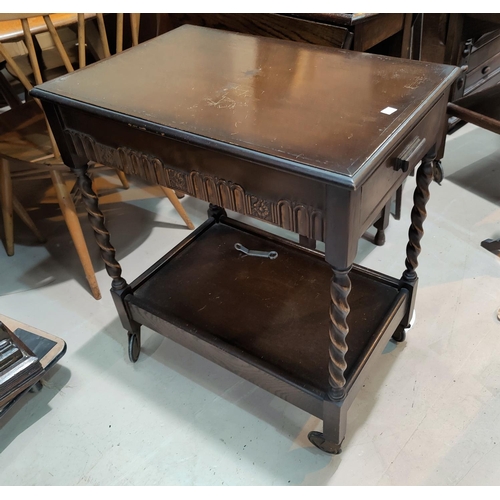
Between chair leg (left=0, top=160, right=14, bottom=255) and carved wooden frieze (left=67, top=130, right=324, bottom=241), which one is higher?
carved wooden frieze (left=67, top=130, right=324, bottom=241)

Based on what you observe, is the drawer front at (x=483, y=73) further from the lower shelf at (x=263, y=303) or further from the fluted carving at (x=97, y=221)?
the fluted carving at (x=97, y=221)

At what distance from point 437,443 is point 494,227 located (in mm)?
922

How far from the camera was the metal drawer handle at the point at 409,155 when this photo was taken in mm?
860

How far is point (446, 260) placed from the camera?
1.65 meters

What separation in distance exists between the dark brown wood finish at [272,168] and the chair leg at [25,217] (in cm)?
72

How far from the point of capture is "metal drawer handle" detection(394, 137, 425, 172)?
2.82ft

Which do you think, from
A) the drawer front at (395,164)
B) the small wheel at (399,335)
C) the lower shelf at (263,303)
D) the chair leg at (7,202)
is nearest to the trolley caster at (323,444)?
the lower shelf at (263,303)

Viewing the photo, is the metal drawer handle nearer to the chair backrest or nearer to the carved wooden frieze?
the carved wooden frieze

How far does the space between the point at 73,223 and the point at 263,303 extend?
705mm

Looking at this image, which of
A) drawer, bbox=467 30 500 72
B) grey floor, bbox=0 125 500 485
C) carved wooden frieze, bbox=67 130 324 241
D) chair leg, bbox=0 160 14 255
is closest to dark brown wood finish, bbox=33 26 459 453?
carved wooden frieze, bbox=67 130 324 241

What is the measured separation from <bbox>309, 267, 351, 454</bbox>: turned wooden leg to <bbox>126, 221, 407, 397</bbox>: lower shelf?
0.05m

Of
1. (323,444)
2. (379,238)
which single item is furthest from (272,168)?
(379,238)
